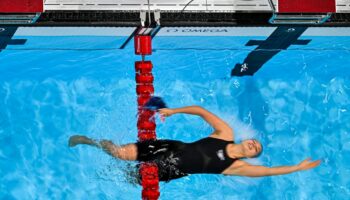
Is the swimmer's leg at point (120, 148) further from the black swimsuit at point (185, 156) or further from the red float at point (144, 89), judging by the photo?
the red float at point (144, 89)

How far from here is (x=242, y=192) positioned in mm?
7516

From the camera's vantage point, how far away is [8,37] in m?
7.33

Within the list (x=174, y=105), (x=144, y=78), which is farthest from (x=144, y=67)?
(x=174, y=105)

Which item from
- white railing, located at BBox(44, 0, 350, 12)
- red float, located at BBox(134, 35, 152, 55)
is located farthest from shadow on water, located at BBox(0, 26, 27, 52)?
red float, located at BBox(134, 35, 152, 55)

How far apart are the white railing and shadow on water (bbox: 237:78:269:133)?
0.95 m

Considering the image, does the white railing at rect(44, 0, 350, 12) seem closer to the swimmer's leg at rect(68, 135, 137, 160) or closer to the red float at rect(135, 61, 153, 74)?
the red float at rect(135, 61, 153, 74)

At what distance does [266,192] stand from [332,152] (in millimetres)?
985

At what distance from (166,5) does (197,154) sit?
6.75 feet

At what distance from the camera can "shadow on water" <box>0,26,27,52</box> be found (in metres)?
7.18

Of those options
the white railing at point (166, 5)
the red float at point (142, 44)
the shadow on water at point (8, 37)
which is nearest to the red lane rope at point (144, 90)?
the red float at point (142, 44)

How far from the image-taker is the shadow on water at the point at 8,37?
23.6ft

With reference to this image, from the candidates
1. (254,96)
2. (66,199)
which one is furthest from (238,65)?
(66,199)

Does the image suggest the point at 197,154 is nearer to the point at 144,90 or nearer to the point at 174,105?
the point at 144,90

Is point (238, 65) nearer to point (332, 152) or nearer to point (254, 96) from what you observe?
point (254, 96)
